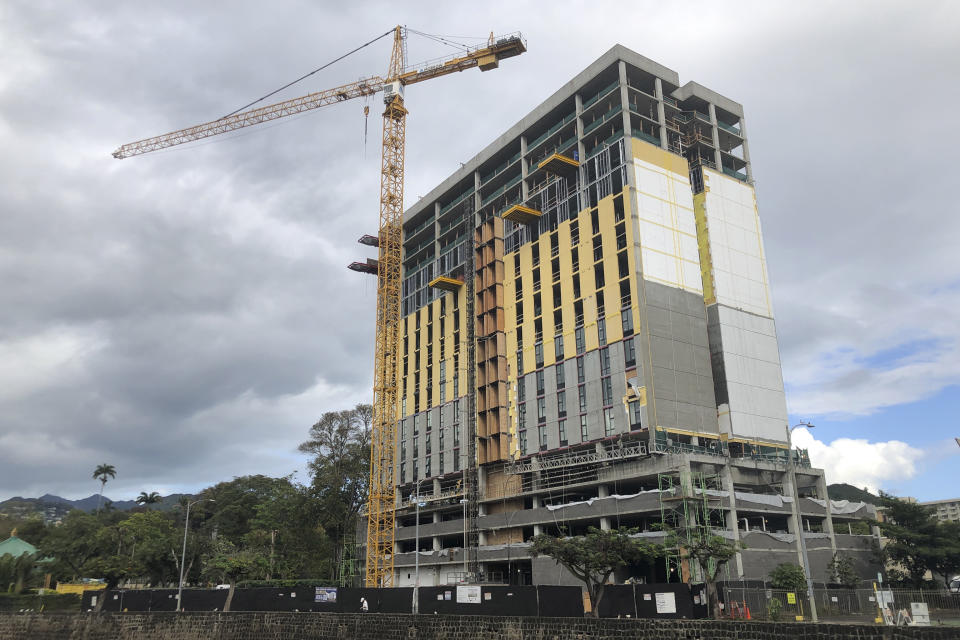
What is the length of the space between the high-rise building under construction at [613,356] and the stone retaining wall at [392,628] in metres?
32.0

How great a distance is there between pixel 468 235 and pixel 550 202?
55.8 ft

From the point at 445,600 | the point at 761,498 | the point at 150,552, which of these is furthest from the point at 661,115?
the point at 150,552

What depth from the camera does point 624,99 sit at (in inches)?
3457

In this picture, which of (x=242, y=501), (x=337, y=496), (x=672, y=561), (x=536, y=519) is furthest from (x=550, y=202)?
(x=242, y=501)

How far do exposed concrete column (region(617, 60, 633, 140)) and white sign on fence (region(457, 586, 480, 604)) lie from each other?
59.1 m

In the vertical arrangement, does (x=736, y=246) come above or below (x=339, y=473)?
above

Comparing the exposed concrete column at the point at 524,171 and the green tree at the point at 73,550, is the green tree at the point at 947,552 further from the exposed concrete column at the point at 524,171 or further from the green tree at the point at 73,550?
the green tree at the point at 73,550

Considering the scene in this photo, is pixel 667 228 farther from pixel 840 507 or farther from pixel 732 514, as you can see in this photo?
pixel 840 507

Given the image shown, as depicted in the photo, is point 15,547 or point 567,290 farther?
point 15,547

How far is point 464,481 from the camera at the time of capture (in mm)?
96312

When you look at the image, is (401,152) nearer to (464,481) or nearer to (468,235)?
(468,235)

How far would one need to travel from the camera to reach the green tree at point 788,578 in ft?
212

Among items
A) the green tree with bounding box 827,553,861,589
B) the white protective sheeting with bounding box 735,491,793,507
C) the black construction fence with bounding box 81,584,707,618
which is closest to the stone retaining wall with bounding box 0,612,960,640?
the black construction fence with bounding box 81,584,707,618

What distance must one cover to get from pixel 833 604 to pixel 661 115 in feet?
194
